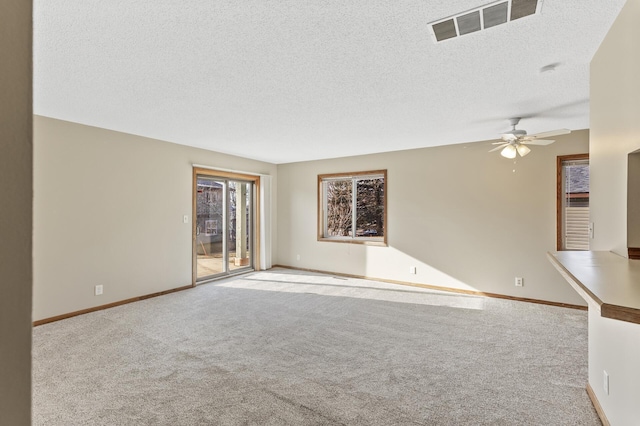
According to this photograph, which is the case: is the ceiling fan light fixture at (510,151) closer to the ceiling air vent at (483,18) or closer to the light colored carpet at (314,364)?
the light colored carpet at (314,364)

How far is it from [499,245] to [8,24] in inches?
221

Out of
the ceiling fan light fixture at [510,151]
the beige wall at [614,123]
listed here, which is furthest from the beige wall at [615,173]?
the ceiling fan light fixture at [510,151]

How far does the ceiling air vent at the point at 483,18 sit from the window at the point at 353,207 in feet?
13.4

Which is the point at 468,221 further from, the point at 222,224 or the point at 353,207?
the point at 222,224

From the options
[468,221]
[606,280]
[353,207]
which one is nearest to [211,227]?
[353,207]

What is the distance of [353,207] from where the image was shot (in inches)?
261

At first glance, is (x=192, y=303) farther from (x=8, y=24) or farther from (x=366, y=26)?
(x=8, y=24)

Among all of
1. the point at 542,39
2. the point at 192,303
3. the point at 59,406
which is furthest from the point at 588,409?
the point at 192,303

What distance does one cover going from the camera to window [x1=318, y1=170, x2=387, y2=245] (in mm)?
6312

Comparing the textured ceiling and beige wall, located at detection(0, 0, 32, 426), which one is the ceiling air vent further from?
beige wall, located at detection(0, 0, 32, 426)

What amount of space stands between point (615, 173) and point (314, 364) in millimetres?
2568

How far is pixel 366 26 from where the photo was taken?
1973 millimetres

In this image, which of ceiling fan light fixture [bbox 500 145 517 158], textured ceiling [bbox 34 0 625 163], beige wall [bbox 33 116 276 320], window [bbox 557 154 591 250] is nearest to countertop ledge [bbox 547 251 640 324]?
textured ceiling [bbox 34 0 625 163]

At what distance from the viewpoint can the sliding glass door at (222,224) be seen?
591cm
